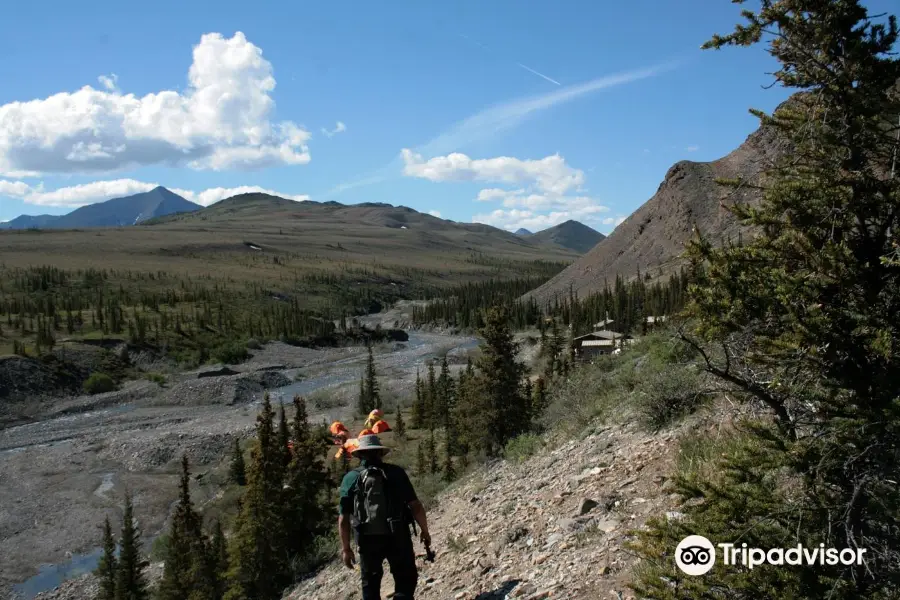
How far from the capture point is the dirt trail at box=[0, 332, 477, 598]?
29.4 m

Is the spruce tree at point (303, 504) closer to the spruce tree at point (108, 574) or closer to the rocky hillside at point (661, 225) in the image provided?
the spruce tree at point (108, 574)

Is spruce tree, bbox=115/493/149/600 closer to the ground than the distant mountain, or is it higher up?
closer to the ground

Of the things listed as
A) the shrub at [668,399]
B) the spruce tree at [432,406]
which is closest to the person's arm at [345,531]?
the shrub at [668,399]

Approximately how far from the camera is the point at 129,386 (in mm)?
66875

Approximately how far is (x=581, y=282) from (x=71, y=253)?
453ft

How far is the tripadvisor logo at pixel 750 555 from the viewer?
14.2ft

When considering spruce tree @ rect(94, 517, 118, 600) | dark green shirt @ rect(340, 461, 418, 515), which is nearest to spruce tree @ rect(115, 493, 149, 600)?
spruce tree @ rect(94, 517, 118, 600)

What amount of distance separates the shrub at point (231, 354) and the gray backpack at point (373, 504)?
77801 millimetres

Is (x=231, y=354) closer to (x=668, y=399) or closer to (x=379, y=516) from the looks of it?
(x=668, y=399)

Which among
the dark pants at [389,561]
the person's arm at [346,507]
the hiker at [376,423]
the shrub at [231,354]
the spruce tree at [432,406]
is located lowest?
the spruce tree at [432,406]

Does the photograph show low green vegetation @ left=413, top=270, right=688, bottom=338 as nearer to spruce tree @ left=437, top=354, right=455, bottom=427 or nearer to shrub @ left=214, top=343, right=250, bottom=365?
spruce tree @ left=437, top=354, right=455, bottom=427

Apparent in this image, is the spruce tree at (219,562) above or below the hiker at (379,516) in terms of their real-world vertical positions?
below

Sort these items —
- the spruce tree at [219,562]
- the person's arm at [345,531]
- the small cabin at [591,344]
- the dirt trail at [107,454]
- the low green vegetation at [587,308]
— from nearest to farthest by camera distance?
the person's arm at [345,531] < the spruce tree at [219,562] < the dirt trail at [107,454] < the small cabin at [591,344] < the low green vegetation at [587,308]

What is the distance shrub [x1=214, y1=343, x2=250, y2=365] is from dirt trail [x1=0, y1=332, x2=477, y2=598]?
3381 mm
